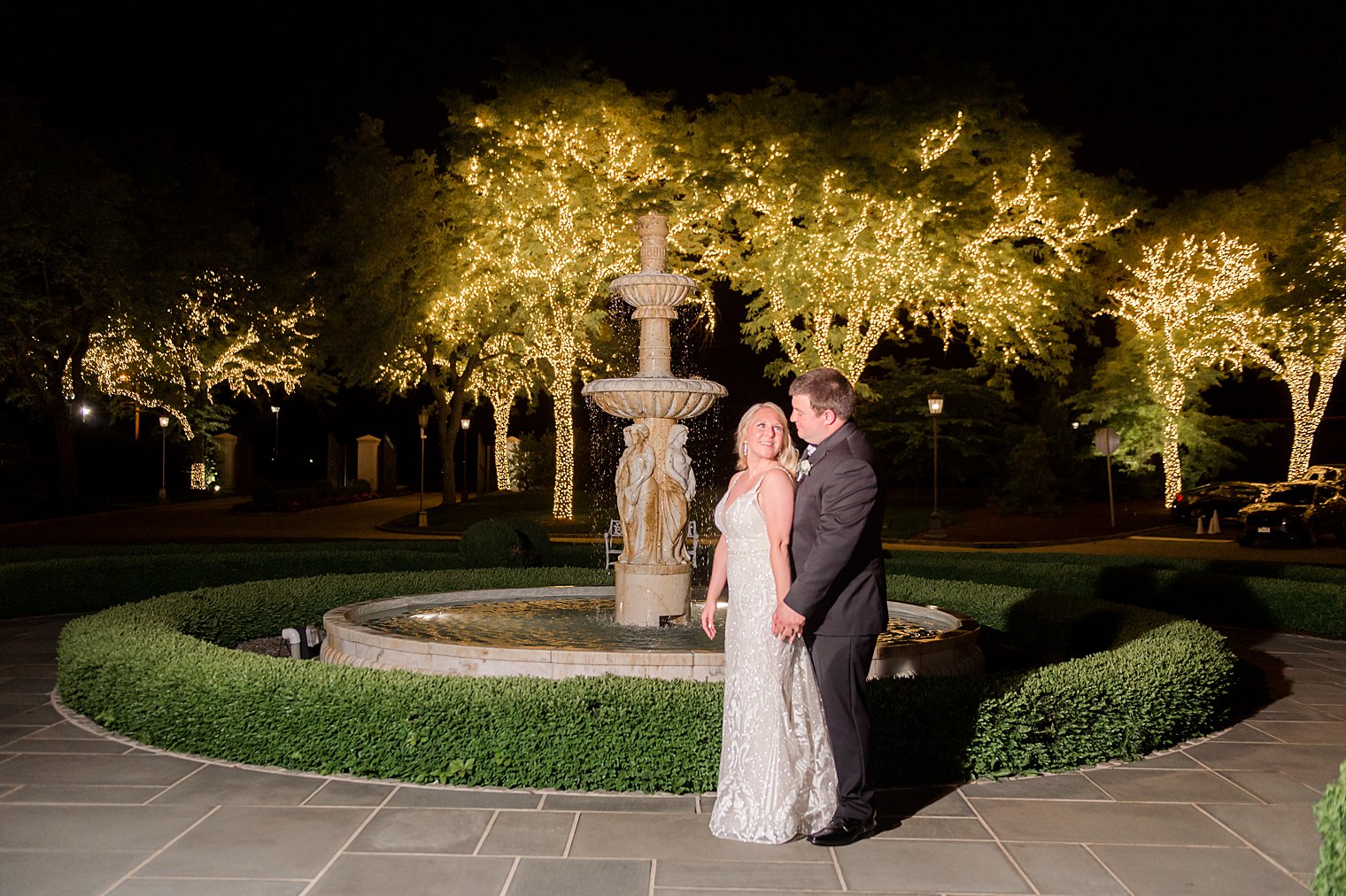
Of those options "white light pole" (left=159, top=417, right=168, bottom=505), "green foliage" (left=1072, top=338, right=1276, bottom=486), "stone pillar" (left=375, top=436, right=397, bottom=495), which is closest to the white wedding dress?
"green foliage" (left=1072, top=338, right=1276, bottom=486)

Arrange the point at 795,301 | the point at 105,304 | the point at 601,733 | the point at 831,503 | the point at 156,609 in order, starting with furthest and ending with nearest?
the point at 105,304, the point at 795,301, the point at 156,609, the point at 601,733, the point at 831,503

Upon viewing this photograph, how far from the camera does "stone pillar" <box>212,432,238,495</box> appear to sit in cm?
5647

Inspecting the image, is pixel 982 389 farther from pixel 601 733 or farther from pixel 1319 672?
pixel 601 733

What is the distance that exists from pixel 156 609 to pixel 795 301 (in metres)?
19.8

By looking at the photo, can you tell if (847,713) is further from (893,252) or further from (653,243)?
(893,252)

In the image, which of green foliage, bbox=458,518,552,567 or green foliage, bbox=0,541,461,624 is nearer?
green foliage, bbox=0,541,461,624

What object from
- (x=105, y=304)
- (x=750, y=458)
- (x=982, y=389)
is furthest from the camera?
(x=982, y=389)

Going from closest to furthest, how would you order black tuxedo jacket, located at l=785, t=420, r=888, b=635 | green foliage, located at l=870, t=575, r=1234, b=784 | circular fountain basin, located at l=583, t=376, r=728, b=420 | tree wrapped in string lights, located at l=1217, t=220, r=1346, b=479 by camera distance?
black tuxedo jacket, located at l=785, t=420, r=888, b=635, green foliage, located at l=870, t=575, r=1234, b=784, circular fountain basin, located at l=583, t=376, r=728, b=420, tree wrapped in string lights, located at l=1217, t=220, r=1346, b=479

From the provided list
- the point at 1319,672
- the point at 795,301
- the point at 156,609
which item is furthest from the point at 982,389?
the point at 156,609

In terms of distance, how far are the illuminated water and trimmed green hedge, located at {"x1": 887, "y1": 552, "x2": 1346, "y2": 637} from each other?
461cm

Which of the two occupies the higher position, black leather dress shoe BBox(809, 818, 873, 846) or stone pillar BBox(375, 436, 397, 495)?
stone pillar BBox(375, 436, 397, 495)

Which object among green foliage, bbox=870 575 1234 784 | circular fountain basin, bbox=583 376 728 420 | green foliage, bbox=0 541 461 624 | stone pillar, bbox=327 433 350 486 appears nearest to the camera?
green foliage, bbox=870 575 1234 784

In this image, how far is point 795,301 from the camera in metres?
27.2

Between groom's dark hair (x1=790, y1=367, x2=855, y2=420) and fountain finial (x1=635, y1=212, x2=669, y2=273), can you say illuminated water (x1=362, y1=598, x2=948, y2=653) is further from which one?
groom's dark hair (x1=790, y1=367, x2=855, y2=420)
